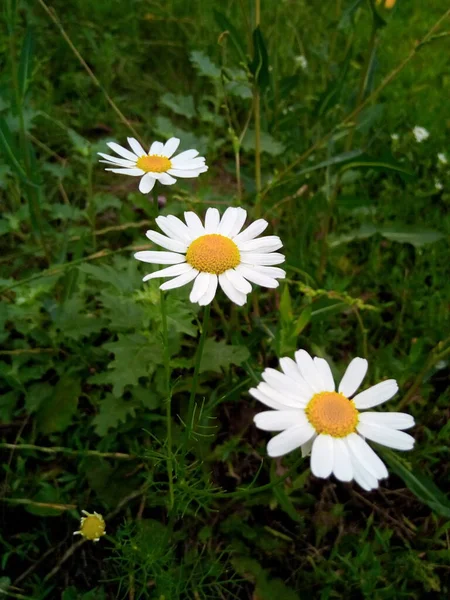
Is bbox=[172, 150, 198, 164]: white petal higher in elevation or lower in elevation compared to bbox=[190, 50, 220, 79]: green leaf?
lower

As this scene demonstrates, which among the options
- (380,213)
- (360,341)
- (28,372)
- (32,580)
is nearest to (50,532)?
(32,580)

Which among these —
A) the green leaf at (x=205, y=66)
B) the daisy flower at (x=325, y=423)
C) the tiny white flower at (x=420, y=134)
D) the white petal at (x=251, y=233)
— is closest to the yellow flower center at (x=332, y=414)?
the daisy flower at (x=325, y=423)

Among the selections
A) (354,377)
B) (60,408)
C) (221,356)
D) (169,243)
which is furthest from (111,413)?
(354,377)

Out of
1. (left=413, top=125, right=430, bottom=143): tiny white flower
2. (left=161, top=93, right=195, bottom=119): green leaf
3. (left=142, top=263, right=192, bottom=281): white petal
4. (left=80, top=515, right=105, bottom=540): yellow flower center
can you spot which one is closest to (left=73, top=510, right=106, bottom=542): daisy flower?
(left=80, top=515, right=105, bottom=540): yellow flower center

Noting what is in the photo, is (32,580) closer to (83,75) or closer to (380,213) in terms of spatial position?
(380,213)

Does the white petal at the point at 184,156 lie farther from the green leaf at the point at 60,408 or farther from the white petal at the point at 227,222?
the green leaf at the point at 60,408

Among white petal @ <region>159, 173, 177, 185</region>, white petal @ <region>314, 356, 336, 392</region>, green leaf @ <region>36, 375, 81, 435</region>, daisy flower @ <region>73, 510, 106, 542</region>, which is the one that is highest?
white petal @ <region>159, 173, 177, 185</region>

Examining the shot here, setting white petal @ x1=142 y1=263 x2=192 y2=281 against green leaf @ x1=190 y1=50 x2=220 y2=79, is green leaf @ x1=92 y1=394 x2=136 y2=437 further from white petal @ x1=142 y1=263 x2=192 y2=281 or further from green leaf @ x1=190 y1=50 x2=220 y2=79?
green leaf @ x1=190 y1=50 x2=220 y2=79
